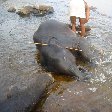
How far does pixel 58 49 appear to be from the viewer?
7066mm

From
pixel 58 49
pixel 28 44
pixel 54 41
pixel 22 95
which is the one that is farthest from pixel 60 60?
pixel 28 44

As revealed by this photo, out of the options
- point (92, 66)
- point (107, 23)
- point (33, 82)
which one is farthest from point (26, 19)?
point (33, 82)

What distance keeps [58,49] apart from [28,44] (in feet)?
5.92

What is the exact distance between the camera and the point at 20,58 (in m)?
7.64

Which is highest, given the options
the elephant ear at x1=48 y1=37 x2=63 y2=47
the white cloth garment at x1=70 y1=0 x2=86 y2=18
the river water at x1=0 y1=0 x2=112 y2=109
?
the white cloth garment at x1=70 y1=0 x2=86 y2=18

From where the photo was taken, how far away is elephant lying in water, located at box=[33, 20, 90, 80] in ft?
22.0

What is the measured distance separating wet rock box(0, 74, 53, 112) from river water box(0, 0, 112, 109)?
19cm

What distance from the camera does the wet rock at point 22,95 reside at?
194 inches

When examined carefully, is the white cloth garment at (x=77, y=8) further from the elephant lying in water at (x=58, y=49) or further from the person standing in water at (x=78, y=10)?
the elephant lying in water at (x=58, y=49)

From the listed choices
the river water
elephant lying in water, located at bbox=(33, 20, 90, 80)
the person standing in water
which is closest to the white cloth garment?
the person standing in water

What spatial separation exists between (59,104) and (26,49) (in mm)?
3105

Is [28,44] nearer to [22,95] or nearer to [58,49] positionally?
[58,49]

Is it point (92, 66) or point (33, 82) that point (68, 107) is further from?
point (92, 66)

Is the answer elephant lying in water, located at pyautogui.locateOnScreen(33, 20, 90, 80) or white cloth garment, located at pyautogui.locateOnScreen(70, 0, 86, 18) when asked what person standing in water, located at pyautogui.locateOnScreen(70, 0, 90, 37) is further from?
elephant lying in water, located at pyautogui.locateOnScreen(33, 20, 90, 80)
